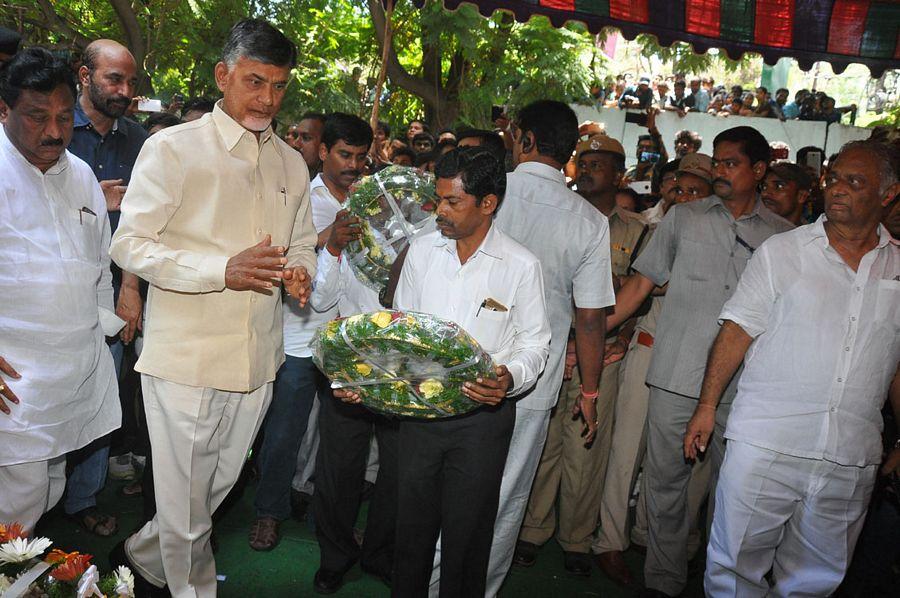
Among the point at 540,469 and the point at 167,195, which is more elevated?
A: the point at 167,195

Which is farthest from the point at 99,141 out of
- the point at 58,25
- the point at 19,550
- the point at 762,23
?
the point at 58,25

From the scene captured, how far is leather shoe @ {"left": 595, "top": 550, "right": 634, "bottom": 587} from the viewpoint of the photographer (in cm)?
431

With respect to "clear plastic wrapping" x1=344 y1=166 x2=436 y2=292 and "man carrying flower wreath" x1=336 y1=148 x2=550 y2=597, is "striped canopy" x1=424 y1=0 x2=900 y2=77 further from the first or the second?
"man carrying flower wreath" x1=336 y1=148 x2=550 y2=597

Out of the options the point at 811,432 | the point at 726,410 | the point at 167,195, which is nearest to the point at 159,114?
the point at 167,195

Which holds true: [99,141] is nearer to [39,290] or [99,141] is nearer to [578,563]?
[39,290]

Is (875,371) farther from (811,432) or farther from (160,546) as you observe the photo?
(160,546)

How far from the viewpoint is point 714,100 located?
1571 cm

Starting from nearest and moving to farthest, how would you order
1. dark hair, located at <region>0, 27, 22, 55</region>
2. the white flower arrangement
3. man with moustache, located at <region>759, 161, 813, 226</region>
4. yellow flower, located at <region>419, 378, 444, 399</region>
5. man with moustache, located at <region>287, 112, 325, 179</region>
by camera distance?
the white flower arrangement, yellow flower, located at <region>419, 378, 444, 399</region>, dark hair, located at <region>0, 27, 22, 55</region>, man with moustache, located at <region>287, 112, 325, 179</region>, man with moustache, located at <region>759, 161, 813, 226</region>

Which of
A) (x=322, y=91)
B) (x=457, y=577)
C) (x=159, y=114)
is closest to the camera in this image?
(x=457, y=577)

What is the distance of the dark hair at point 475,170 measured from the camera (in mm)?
3029

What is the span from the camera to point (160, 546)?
3.23m

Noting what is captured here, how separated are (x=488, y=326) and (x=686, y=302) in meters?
1.42

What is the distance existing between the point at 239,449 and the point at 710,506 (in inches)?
94.7

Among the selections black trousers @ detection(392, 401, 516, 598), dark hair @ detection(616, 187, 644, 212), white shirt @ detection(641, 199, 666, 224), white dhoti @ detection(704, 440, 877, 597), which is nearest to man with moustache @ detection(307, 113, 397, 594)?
black trousers @ detection(392, 401, 516, 598)
